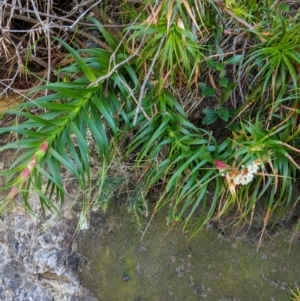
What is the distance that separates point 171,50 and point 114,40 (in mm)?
213

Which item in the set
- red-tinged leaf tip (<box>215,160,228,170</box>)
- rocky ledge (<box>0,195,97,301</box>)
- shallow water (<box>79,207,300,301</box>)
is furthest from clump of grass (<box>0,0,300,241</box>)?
rocky ledge (<box>0,195,97,301</box>)

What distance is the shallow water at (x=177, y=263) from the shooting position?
147cm

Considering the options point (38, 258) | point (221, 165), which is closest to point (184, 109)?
point (221, 165)

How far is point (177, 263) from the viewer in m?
1.63

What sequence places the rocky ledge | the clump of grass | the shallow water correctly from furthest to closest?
the rocky ledge < the shallow water < the clump of grass

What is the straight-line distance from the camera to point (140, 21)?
1.41 metres

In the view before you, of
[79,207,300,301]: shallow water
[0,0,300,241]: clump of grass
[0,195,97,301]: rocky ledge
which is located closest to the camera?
[0,0,300,241]: clump of grass

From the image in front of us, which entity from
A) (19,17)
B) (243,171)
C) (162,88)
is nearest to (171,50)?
(162,88)

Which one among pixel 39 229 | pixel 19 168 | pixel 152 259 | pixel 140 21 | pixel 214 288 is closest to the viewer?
pixel 19 168

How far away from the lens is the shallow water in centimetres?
147

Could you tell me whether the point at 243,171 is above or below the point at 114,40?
below

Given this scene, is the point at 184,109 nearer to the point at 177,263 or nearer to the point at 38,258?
the point at 177,263

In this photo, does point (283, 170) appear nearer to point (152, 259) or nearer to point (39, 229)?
point (152, 259)

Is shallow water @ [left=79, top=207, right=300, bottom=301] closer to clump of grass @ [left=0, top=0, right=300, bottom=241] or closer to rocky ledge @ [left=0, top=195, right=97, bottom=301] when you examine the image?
rocky ledge @ [left=0, top=195, right=97, bottom=301]
